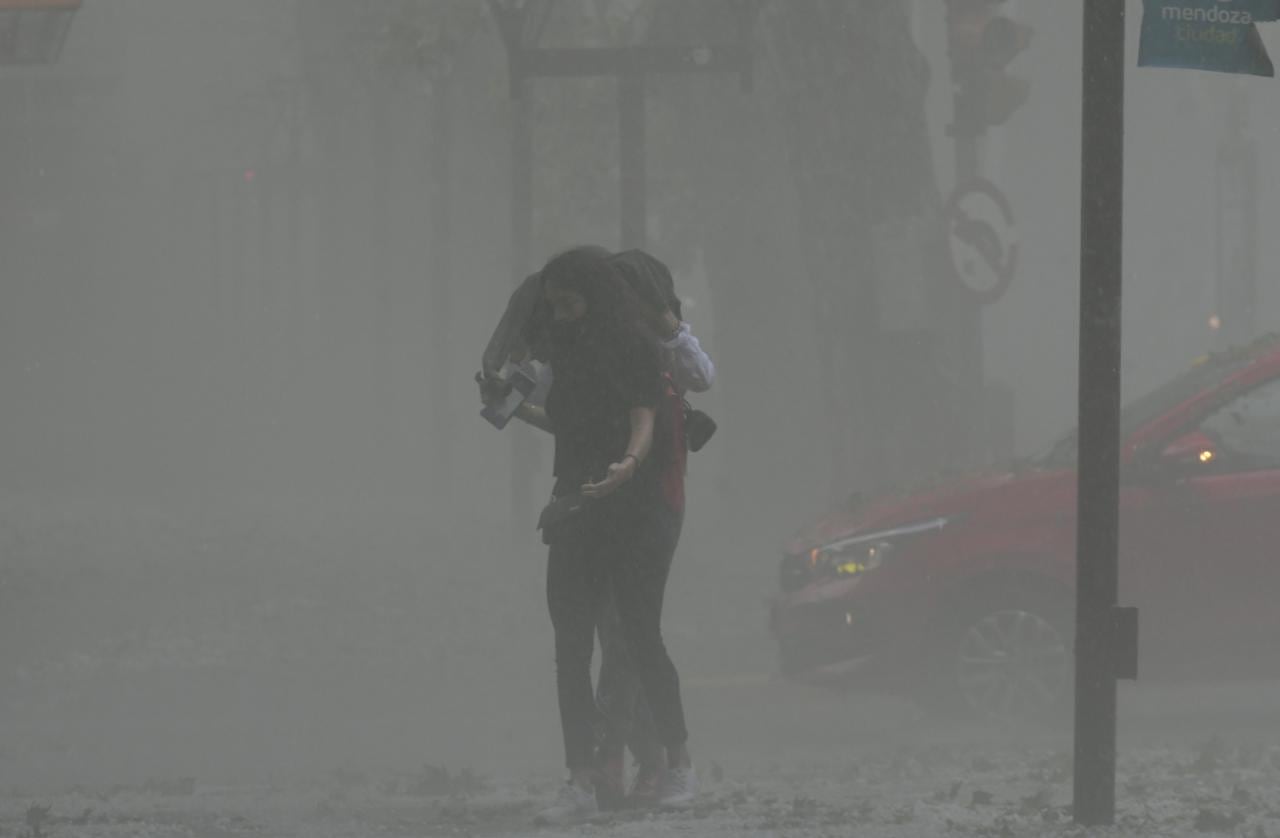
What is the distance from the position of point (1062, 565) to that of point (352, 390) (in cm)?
3163

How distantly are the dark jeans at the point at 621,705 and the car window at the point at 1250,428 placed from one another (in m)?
3.39

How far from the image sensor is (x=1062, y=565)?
10484 mm

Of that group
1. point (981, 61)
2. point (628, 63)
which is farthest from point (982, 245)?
point (628, 63)

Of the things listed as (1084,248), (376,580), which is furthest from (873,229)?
(1084,248)

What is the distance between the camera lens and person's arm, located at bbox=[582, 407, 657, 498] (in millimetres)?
7195

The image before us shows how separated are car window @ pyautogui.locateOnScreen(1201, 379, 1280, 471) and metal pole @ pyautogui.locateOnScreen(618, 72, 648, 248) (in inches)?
218

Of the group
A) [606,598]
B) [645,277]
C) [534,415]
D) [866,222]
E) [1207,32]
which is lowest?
[606,598]

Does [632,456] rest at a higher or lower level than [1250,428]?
lower

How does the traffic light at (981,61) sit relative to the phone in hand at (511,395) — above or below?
→ above

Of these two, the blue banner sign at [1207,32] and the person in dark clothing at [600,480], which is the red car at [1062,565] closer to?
the person in dark clothing at [600,480]

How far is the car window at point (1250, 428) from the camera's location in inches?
409

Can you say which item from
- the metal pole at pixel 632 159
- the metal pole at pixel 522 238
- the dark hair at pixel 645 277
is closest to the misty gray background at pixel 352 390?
the metal pole at pixel 522 238

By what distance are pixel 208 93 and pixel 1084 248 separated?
66.5 m

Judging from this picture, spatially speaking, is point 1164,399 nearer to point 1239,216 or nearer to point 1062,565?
point 1062,565
